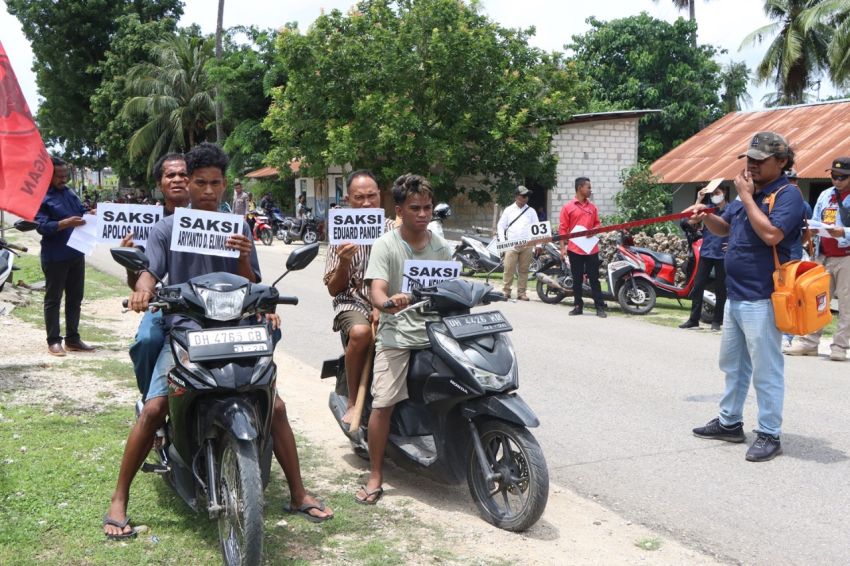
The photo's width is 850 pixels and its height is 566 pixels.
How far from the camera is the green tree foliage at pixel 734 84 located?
120 feet

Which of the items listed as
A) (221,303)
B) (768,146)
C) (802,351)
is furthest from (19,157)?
(802,351)

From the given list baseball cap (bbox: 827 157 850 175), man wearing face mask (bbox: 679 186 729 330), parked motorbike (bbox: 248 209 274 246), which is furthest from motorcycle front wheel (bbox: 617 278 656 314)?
parked motorbike (bbox: 248 209 274 246)

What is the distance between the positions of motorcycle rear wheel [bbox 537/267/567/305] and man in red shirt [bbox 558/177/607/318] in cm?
123

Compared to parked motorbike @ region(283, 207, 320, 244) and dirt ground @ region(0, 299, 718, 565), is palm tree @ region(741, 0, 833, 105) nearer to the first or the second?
parked motorbike @ region(283, 207, 320, 244)

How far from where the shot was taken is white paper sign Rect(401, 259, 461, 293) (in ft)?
14.9

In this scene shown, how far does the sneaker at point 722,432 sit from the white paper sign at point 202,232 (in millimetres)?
3532

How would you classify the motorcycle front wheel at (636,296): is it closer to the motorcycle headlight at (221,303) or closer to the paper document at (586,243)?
the paper document at (586,243)

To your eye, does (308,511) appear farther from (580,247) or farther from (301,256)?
(580,247)

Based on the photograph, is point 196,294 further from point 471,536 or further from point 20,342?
point 20,342

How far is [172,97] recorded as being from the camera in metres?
40.5

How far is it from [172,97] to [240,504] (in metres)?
39.9

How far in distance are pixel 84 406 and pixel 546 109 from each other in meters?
19.5

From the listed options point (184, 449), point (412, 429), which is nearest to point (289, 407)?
point (412, 429)

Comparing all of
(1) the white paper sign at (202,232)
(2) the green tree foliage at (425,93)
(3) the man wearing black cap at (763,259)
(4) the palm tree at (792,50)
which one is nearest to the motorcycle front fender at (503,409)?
(1) the white paper sign at (202,232)
